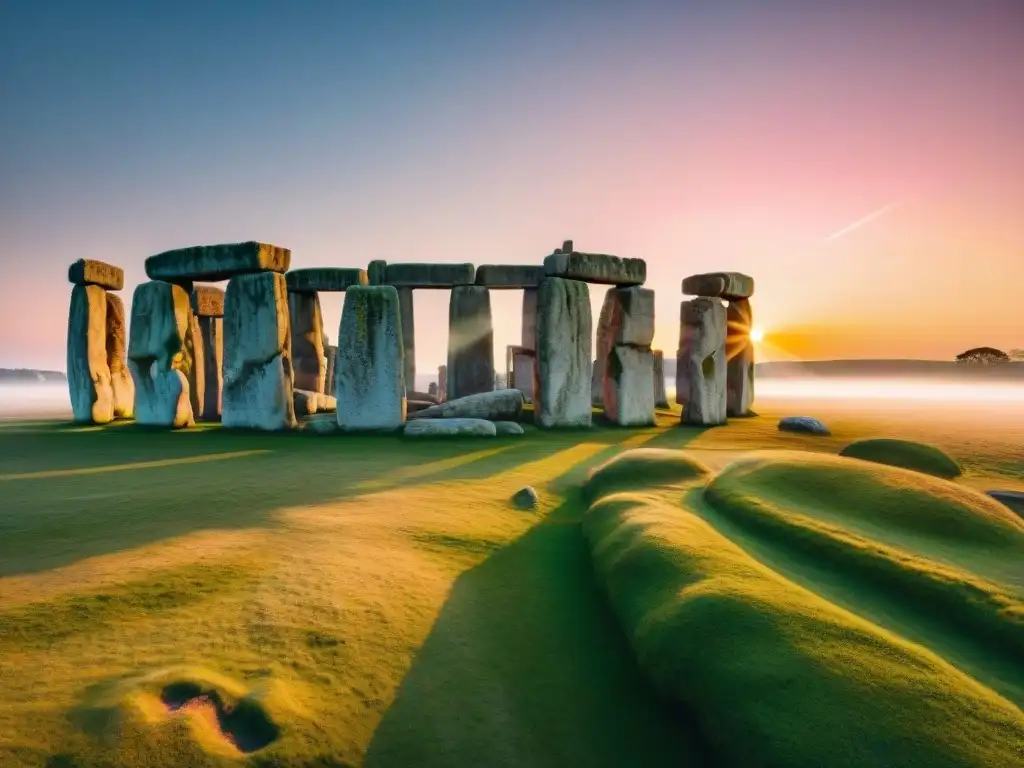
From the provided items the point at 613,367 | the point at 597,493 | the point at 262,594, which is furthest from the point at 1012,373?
the point at 262,594

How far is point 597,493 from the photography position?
19.6ft

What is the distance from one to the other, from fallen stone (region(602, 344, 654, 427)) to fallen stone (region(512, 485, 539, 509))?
24.2ft

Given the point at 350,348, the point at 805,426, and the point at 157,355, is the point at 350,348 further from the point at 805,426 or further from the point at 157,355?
the point at 805,426

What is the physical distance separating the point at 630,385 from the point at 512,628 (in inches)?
401

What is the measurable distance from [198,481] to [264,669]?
177 inches

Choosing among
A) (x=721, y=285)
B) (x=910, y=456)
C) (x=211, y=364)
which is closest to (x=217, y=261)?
(x=211, y=364)

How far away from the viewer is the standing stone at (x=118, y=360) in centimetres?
1366

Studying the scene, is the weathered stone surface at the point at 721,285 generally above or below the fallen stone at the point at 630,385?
above

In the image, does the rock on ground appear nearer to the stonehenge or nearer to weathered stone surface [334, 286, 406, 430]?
the stonehenge

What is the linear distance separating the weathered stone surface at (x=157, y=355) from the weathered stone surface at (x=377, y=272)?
19.2 ft

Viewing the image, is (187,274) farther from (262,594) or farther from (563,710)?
(563,710)

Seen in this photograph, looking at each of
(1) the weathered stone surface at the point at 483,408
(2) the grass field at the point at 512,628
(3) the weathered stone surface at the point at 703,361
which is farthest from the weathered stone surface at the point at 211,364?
(3) the weathered stone surface at the point at 703,361

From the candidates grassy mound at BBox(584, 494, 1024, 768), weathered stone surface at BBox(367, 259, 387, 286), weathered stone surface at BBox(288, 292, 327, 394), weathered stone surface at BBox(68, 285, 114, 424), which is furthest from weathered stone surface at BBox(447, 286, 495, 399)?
grassy mound at BBox(584, 494, 1024, 768)

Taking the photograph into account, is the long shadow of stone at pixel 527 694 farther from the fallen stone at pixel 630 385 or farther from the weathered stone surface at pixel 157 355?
the weathered stone surface at pixel 157 355
